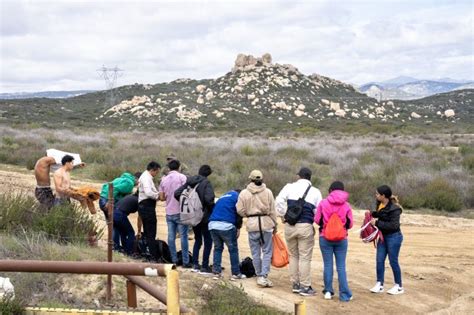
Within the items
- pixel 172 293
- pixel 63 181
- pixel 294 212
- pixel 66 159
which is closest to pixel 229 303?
pixel 294 212

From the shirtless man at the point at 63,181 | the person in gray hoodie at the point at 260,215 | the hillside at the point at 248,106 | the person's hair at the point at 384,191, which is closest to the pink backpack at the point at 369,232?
the person's hair at the point at 384,191

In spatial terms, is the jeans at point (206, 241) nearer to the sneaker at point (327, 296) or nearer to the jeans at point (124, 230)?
the jeans at point (124, 230)

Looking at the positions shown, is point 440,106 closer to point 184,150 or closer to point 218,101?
point 218,101

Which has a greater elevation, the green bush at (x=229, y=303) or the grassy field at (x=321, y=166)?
the grassy field at (x=321, y=166)

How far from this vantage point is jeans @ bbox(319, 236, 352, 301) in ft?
28.3

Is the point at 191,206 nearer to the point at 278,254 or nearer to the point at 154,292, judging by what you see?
the point at 278,254

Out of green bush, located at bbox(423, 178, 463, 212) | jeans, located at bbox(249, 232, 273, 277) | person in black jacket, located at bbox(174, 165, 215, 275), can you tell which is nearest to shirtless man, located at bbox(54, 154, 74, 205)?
person in black jacket, located at bbox(174, 165, 215, 275)

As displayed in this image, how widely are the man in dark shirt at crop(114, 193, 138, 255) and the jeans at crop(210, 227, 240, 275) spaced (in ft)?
5.10

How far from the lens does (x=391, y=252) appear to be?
353 inches

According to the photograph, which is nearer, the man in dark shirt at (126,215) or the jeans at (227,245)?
the jeans at (227,245)

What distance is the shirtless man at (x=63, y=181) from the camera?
9980 millimetres

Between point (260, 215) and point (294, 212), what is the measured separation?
0.64 metres

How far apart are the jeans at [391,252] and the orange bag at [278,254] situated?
145 cm

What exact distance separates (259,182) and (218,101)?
73060 mm
